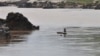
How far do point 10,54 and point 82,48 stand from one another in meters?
7.55

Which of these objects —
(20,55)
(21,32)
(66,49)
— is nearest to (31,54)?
(20,55)

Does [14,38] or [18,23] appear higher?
[14,38]

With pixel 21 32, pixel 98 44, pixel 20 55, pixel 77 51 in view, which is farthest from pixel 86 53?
pixel 21 32

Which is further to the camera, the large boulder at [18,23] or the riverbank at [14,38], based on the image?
the large boulder at [18,23]

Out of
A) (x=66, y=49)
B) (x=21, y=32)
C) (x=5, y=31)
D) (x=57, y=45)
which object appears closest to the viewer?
(x=66, y=49)

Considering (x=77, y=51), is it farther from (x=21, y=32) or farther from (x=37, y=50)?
(x=21, y=32)

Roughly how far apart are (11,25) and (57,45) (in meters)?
27.7

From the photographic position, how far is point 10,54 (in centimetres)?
4953

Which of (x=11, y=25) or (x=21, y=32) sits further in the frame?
Answer: (x=11, y=25)

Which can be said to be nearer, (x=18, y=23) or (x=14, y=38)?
(x=14, y=38)

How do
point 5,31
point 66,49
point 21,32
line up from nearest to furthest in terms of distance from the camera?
point 66,49 → point 5,31 → point 21,32

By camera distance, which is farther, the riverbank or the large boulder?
the large boulder

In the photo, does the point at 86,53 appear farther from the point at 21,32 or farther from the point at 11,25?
the point at 11,25

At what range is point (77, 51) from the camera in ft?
166
